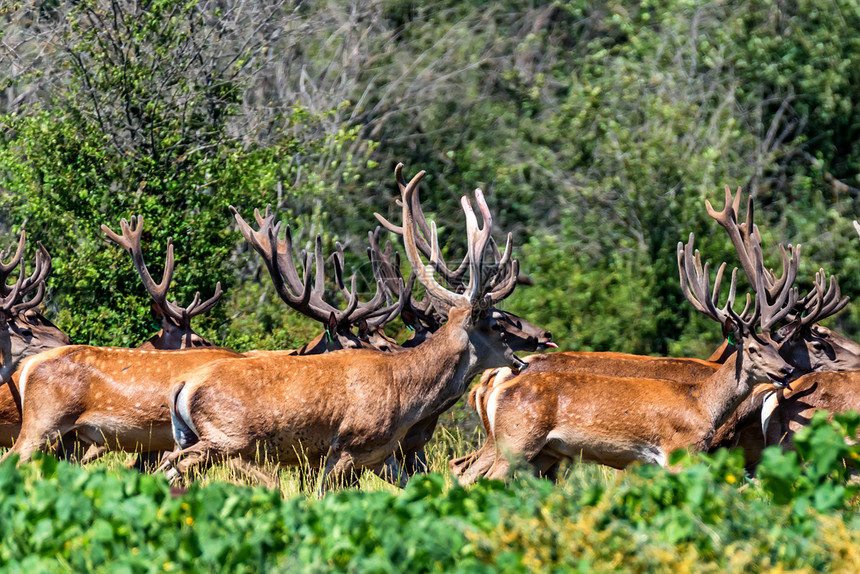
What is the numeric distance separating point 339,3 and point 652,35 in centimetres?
479

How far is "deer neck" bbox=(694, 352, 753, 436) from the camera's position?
28.3 ft

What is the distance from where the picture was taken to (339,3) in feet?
61.5

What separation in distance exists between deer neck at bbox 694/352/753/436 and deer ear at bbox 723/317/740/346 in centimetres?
27

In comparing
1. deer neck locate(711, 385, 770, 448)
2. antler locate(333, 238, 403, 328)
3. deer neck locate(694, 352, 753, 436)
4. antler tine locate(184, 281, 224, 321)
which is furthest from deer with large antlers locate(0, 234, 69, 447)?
deer neck locate(711, 385, 770, 448)

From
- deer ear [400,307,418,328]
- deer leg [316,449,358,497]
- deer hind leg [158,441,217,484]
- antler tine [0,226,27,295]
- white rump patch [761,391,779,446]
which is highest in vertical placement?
antler tine [0,226,27,295]

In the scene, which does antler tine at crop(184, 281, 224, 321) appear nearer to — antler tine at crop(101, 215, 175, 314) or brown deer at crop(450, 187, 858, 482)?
antler tine at crop(101, 215, 175, 314)

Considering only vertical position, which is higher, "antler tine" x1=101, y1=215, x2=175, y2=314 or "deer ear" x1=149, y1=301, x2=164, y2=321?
"antler tine" x1=101, y1=215, x2=175, y2=314

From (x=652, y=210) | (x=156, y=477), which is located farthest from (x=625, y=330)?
(x=156, y=477)

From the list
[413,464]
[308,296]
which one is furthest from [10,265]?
[413,464]

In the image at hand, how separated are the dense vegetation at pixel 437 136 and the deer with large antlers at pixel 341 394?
3972 millimetres

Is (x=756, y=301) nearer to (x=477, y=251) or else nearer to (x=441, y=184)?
(x=477, y=251)

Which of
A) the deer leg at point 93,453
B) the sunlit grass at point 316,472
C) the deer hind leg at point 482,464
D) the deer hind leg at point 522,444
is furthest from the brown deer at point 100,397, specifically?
the deer hind leg at point 522,444

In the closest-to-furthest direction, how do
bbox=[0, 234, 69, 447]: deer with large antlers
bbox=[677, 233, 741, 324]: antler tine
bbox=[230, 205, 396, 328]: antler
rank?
bbox=[677, 233, 741, 324]: antler tine < bbox=[0, 234, 69, 447]: deer with large antlers < bbox=[230, 205, 396, 328]: antler

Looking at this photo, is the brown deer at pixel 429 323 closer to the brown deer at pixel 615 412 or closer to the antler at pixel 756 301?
the brown deer at pixel 615 412
